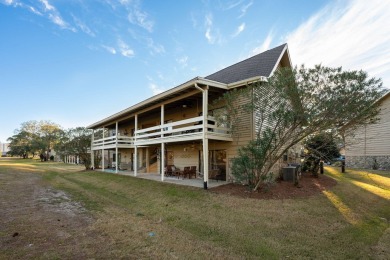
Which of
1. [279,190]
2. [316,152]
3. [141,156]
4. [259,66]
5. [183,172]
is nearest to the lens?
[279,190]

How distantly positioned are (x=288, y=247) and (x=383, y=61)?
1259cm

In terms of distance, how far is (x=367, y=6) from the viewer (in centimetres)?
1120

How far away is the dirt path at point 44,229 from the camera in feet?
15.7

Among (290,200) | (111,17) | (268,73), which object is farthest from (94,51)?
(290,200)

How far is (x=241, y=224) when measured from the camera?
22.0 feet

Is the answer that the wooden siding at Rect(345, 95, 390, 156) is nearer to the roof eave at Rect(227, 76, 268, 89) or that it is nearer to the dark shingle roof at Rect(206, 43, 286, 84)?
the dark shingle roof at Rect(206, 43, 286, 84)

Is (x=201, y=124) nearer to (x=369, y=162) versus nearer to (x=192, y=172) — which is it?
(x=192, y=172)

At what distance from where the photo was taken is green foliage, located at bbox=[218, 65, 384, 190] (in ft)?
29.0

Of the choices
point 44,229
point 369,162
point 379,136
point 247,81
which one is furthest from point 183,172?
point 379,136

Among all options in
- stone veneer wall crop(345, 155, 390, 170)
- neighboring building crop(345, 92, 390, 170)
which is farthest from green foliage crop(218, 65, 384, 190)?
stone veneer wall crop(345, 155, 390, 170)

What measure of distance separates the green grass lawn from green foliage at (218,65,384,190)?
2.18 meters

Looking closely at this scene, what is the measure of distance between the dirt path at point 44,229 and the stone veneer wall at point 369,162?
988 inches

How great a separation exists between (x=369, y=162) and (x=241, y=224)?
2233 centimetres

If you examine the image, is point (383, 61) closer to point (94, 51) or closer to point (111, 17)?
point (111, 17)
